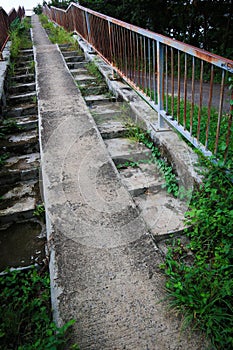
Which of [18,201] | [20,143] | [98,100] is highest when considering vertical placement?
[98,100]

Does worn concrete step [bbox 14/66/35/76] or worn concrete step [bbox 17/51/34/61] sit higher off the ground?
worn concrete step [bbox 17/51/34/61]

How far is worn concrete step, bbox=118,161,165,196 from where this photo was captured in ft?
10.9

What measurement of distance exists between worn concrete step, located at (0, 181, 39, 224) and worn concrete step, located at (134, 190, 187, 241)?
3.96ft

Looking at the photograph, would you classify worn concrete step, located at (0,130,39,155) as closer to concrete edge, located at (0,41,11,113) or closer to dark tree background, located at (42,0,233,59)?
concrete edge, located at (0,41,11,113)

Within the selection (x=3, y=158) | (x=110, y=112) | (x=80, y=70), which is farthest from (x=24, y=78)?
(x=3, y=158)

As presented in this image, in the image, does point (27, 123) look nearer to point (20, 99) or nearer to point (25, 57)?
point (20, 99)

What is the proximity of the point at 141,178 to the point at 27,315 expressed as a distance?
195 cm

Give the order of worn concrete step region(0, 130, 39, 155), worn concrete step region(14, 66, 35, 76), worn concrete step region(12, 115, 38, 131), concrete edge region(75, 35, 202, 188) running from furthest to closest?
worn concrete step region(14, 66, 35, 76)
worn concrete step region(12, 115, 38, 131)
worn concrete step region(0, 130, 39, 155)
concrete edge region(75, 35, 202, 188)

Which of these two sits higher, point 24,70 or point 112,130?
point 24,70

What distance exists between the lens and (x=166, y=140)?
11.7 ft

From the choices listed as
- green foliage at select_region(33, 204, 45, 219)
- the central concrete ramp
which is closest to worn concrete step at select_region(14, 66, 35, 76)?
the central concrete ramp

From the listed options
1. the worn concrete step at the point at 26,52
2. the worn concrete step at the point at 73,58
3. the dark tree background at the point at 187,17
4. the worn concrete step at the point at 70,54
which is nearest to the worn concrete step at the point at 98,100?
the worn concrete step at the point at 73,58

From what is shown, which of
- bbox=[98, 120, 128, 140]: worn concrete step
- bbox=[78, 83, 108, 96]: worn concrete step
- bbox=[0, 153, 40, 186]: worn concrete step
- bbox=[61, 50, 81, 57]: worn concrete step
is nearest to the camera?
bbox=[0, 153, 40, 186]: worn concrete step

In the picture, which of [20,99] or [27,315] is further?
[20,99]
